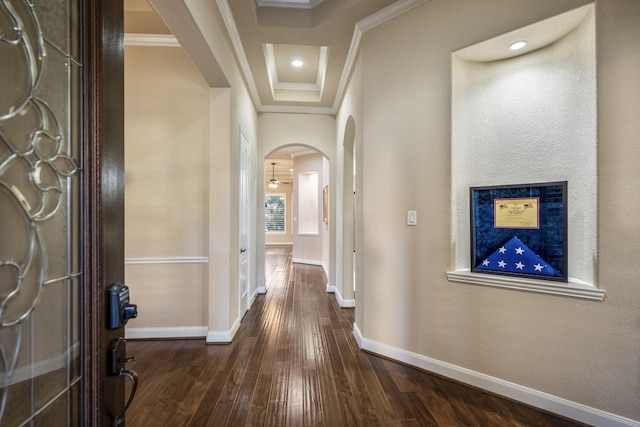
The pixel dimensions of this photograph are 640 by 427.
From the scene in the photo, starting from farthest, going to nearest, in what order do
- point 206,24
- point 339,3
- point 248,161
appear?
point 248,161
point 339,3
point 206,24

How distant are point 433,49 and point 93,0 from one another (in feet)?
7.74

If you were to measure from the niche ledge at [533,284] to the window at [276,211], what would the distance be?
412 inches

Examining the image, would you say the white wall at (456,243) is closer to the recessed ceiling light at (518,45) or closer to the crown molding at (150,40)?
the recessed ceiling light at (518,45)

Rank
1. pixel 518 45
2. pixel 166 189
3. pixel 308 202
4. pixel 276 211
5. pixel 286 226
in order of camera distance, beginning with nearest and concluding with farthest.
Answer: pixel 518 45 < pixel 166 189 < pixel 308 202 < pixel 286 226 < pixel 276 211

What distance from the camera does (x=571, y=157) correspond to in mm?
1984

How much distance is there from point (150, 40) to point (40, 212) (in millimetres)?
3099

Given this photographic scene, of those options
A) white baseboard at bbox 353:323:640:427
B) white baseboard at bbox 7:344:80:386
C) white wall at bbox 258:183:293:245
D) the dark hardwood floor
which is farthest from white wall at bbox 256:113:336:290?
white wall at bbox 258:183:293:245

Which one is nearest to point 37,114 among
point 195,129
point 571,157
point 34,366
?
point 34,366

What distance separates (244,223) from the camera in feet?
12.3

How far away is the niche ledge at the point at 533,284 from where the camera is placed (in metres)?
1.76

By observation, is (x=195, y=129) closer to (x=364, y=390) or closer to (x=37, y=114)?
(x=37, y=114)

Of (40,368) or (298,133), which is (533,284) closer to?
(40,368)

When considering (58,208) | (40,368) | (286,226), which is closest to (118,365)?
(40,368)

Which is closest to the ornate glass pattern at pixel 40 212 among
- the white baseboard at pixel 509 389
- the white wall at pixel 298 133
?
the white baseboard at pixel 509 389
